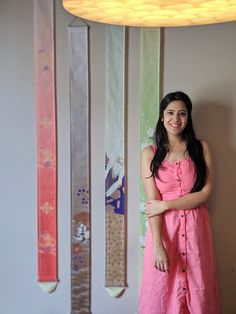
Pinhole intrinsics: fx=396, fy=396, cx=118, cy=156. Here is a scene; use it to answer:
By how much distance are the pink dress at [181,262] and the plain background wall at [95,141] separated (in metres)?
0.28

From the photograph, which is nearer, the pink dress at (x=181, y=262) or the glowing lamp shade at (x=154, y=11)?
the glowing lamp shade at (x=154, y=11)

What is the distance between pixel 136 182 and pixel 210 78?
64 centimetres

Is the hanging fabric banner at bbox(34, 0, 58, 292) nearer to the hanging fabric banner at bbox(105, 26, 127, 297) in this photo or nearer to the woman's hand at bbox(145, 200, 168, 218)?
the hanging fabric banner at bbox(105, 26, 127, 297)

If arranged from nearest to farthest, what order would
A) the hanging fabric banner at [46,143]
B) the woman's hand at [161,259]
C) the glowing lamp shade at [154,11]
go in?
the glowing lamp shade at [154,11], the woman's hand at [161,259], the hanging fabric banner at [46,143]

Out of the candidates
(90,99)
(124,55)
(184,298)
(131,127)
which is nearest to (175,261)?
(184,298)

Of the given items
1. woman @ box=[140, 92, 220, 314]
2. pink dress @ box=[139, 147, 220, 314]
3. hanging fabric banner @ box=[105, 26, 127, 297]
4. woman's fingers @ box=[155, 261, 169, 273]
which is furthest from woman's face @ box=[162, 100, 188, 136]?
woman's fingers @ box=[155, 261, 169, 273]

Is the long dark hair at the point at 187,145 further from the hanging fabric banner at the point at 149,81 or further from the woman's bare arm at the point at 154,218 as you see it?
the hanging fabric banner at the point at 149,81

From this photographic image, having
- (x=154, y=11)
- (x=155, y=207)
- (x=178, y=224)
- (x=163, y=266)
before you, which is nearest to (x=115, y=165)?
(x=155, y=207)

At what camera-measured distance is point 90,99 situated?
6.55 feet

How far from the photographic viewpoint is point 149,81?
1.97 meters

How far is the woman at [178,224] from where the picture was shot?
68.7 inches

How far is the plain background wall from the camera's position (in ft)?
6.46

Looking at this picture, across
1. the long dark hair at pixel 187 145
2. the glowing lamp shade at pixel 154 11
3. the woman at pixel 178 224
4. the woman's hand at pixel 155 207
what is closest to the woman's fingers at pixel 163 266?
the woman at pixel 178 224

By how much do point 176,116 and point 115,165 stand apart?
43cm
